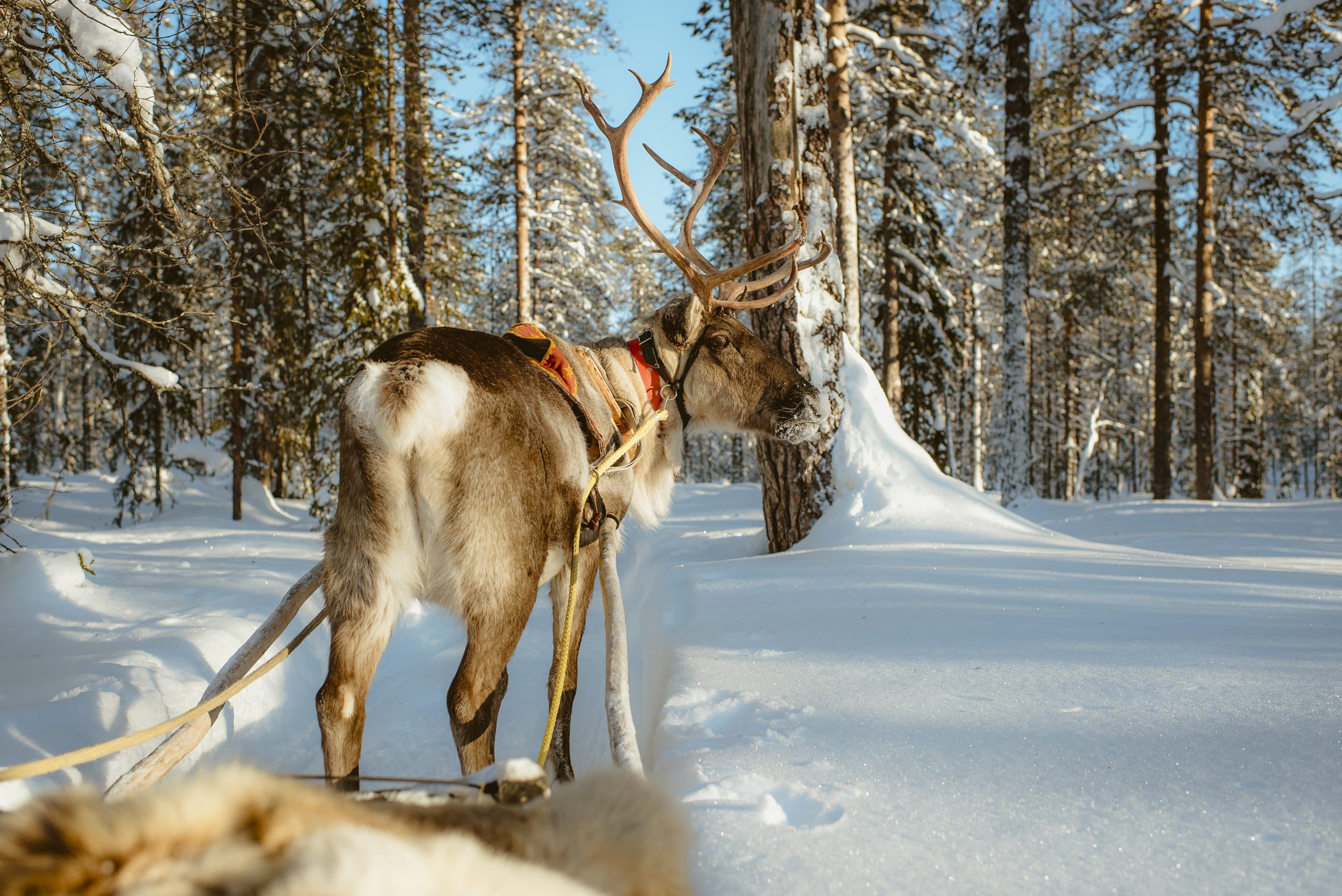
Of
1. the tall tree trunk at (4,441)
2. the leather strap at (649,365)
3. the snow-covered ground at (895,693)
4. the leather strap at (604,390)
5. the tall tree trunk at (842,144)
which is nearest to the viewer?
the snow-covered ground at (895,693)

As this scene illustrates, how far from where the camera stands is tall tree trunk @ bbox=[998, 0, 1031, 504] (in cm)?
1255

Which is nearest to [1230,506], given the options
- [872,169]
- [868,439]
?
[868,439]

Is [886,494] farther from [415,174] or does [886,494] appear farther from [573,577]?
[415,174]

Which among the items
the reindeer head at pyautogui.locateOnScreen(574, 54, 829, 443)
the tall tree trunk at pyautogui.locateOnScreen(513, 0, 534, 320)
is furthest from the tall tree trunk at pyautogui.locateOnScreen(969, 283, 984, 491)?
the reindeer head at pyautogui.locateOnScreen(574, 54, 829, 443)

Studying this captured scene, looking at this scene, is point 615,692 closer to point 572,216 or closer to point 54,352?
point 54,352

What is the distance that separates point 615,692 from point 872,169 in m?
18.0

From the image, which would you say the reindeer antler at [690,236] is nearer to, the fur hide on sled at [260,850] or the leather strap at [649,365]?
the leather strap at [649,365]

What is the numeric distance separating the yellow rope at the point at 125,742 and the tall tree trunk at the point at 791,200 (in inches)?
173

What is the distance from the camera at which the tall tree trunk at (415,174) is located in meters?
11.5

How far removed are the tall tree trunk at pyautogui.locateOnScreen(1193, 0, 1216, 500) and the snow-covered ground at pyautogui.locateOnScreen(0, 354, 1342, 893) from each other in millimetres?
9285

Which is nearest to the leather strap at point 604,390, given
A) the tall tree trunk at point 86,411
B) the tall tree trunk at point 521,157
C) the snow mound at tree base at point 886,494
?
the snow mound at tree base at point 886,494

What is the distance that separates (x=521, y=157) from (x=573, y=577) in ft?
49.7

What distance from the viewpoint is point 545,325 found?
2456 centimetres

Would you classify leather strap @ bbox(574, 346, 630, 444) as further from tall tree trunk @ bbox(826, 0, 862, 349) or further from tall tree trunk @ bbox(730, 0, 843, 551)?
tall tree trunk @ bbox(826, 0, 862, 349)
